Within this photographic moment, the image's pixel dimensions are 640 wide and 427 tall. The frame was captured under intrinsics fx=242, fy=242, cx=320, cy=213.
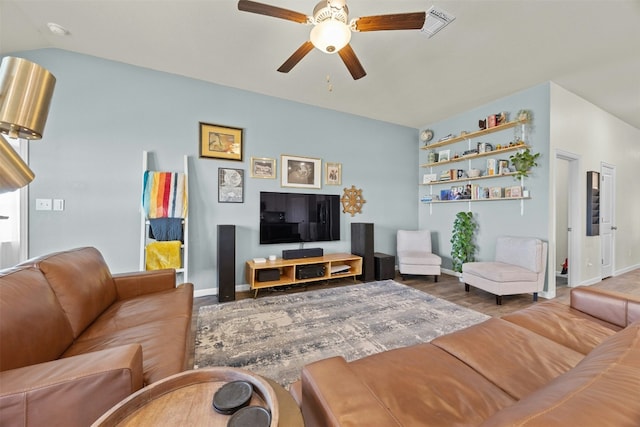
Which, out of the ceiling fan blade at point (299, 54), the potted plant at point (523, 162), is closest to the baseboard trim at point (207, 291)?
the ceiling fan blade at point (299, 54)

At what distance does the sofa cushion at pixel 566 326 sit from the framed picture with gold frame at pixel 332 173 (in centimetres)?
295

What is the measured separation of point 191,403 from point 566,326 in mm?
1865

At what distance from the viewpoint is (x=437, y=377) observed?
0.96m

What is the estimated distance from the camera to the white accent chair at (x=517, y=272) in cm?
288

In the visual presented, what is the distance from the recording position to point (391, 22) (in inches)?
64.1

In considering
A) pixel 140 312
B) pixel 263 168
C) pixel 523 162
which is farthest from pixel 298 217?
pixel 523 162

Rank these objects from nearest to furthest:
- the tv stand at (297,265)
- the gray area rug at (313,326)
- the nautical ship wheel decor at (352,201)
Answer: the gray area rug at (313,326), the tv stand at (297,265), the nautical ship wheel decor at (352,201)

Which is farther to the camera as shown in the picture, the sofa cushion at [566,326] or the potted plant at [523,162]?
the potted plant at [523,162]

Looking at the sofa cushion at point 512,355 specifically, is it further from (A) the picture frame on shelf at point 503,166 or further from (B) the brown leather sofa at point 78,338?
(A) the picture frame on shelf at point 503,166

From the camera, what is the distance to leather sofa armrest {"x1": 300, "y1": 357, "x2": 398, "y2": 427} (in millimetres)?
627

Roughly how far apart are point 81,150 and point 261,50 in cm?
226

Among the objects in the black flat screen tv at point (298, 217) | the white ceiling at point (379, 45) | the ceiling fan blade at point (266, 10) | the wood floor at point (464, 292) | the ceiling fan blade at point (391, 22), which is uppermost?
the white ceiling at point (379, 45)

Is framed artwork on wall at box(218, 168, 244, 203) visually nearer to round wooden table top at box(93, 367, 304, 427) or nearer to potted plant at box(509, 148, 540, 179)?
round wooden table top at box(93, 367, 304, 427)

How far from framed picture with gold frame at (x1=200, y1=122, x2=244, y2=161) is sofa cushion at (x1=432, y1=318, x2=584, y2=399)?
10.4 feet
